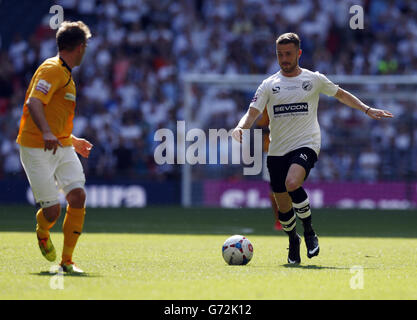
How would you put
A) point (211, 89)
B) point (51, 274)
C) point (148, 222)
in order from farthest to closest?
point (211, 89)
point (148, 222)
point (51, 274)

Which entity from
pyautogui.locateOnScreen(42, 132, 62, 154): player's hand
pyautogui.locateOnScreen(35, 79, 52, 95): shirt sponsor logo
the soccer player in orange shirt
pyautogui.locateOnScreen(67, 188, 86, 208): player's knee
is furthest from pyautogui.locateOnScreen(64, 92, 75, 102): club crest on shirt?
pyautogui.locateOnScreen(67, 188, 86, 208): player's knee

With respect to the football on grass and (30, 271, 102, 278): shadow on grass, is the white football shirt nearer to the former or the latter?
the football on grass

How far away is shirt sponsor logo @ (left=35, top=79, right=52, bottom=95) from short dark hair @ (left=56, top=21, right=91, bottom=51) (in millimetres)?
445

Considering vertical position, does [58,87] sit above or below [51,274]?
above

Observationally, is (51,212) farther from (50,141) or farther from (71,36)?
(71,36)

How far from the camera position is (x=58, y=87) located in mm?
7453

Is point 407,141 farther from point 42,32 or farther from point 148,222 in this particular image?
point 42,32

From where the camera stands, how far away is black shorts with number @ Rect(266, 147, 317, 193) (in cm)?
862

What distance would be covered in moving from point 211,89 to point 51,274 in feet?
48.6

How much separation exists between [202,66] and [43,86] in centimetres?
1644

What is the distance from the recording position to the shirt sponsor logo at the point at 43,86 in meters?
7.28

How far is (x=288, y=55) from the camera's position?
862cm
